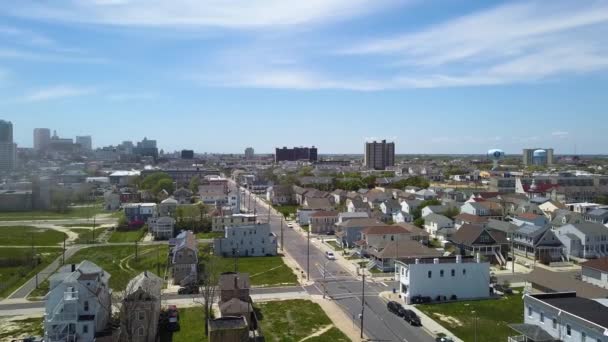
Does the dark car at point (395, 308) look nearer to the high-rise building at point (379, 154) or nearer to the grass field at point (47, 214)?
the grass field at point (47, 214)

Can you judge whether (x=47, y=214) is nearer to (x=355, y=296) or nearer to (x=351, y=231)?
(x=351, y=231)

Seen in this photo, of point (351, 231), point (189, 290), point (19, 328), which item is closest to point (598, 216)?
point (351, 231)

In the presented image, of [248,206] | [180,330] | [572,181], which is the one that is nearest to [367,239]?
[180,330]

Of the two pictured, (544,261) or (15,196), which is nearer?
(544,261)

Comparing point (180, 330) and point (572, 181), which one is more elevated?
point (572, 181)

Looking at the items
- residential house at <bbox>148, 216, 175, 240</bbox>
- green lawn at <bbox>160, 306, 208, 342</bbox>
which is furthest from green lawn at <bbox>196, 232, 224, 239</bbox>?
green lawn at <bbox>160, 306, 208, 342</bbox>

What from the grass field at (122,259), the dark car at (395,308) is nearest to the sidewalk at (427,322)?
the dark car at (395,308)

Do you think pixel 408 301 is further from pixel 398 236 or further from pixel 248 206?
pixel 248 206

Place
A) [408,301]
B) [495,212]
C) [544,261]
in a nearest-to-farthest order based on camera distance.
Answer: [408,301] < [544,261] < [495,212]
